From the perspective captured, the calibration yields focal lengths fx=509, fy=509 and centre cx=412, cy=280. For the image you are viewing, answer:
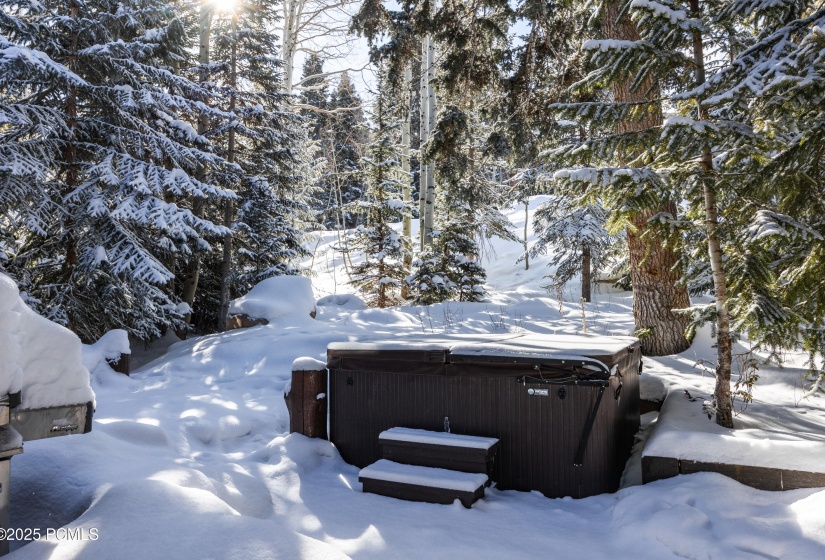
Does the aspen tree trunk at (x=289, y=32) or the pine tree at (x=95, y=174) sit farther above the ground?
the aspen tree trunk at (x=289, y=32)

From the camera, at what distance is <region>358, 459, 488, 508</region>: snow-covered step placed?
354 cm

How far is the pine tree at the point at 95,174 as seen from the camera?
8461 millimetres

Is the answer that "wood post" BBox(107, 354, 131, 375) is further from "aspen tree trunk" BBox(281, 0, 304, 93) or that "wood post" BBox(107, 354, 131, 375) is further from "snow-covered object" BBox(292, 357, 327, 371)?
"aspen tree trunk" BBox(281, 0, 304, 93)

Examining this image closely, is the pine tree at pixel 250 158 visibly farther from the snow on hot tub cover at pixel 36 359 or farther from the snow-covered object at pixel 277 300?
the snow on hot tub cover at pixel 36 359

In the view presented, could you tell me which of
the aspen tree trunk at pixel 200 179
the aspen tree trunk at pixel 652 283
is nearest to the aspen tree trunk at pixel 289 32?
the aspen tree trunk at pixel 200 179

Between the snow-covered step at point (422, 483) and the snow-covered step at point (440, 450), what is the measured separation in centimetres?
6

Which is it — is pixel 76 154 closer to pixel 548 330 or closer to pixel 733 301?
pixel 548 330

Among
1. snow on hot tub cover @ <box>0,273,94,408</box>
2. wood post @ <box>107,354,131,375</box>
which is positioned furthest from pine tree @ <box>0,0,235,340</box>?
snow on hot tub cover @ <box>0,273,94,408</box>

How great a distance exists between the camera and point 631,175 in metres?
3.86

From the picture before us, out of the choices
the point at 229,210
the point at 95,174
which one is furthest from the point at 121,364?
the point at 229,210

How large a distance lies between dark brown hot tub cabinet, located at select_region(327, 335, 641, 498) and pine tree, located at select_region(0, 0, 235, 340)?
6.03 meters

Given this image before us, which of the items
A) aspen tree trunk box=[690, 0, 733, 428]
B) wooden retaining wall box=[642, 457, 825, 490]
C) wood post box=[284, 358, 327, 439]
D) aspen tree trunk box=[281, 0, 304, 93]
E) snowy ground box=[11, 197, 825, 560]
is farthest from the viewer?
aspen tree trunk box=[281, 0, 304, 93]

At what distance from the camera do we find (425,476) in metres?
3.67

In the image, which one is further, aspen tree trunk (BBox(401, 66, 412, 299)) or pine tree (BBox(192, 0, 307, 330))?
aspen tree trunk (BBox(401, 66, 412, 299))
